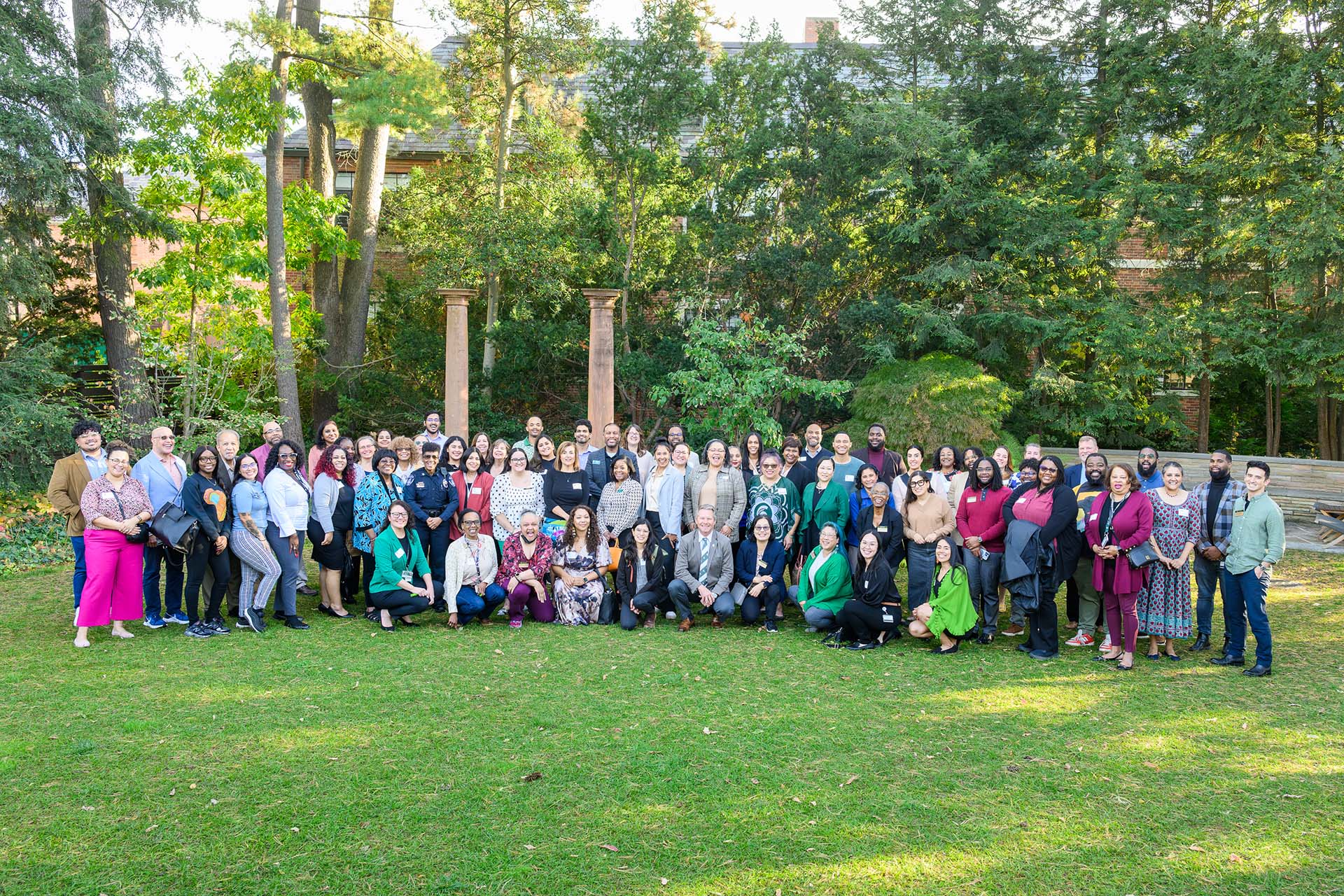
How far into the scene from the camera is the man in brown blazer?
314 inches

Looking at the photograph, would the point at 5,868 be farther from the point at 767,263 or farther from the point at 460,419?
the point at 767,263

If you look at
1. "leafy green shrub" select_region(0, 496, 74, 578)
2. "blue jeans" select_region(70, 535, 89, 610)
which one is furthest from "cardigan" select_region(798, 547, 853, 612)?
"leafy green shrub" select_region(0, 496, 74, 578)

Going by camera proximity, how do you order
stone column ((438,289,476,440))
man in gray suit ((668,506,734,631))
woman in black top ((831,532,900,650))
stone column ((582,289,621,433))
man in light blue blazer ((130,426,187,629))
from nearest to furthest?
woman in black top ((831,532,900,650)) → man in light blue blazer ((130,426,187,629)) → man in gray suit ((668,506,734,631)) → stone column ((582,289,621,433)) → stone column ((438,289,476,440))

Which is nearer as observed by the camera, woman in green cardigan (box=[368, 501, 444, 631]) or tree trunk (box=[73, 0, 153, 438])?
woman in green cardigan (box=[368, 501, 444, 631])

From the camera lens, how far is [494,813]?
4.71 meters

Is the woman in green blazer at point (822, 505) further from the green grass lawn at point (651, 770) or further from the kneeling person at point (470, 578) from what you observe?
the kneeling person at point (470, 578)

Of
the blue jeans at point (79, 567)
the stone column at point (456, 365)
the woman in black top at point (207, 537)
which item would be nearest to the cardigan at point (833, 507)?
the woman in black top at point (207, 537)

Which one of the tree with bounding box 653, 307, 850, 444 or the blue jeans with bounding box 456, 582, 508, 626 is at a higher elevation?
the tree with bounding box 653, 307, 850, 444

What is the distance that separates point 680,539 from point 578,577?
39.3 inches

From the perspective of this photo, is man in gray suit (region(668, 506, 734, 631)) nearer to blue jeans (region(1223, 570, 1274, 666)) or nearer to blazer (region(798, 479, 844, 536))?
blazer (region(798, 479, 844, 536))

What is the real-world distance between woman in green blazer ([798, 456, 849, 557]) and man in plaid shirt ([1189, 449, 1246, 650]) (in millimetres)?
2863

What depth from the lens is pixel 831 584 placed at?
8.26 metres

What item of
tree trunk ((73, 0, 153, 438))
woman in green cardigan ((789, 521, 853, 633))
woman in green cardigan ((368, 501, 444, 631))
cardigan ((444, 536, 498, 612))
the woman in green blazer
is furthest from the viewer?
tree trunk ((73, 0, 153, 438))

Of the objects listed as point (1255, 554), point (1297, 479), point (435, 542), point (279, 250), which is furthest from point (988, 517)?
point (279, 250)
